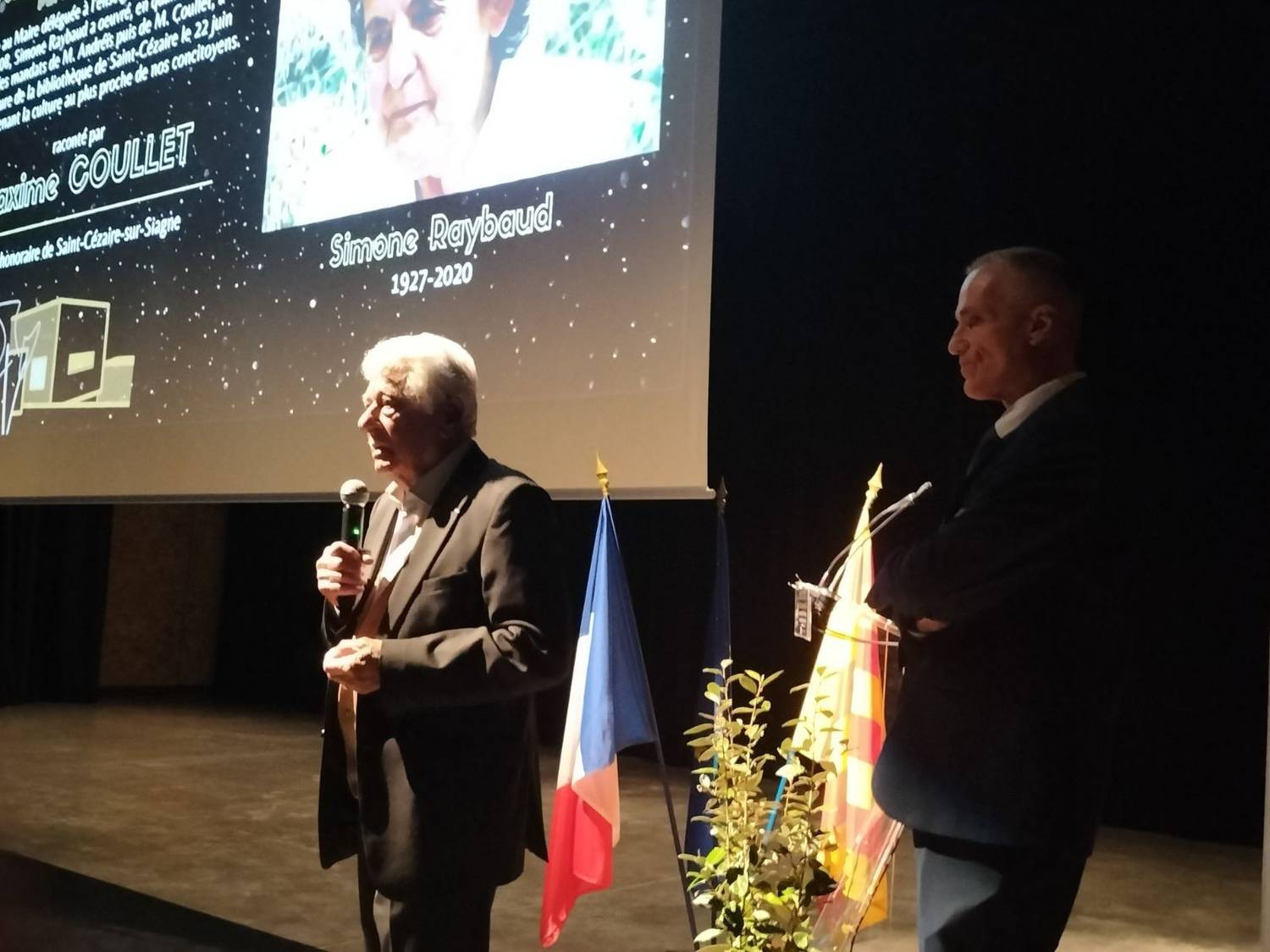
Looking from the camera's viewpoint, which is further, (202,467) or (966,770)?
(202,467)

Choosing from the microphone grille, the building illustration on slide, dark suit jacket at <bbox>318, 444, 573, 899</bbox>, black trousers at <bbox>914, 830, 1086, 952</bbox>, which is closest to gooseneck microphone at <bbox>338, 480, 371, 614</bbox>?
the microphone grille

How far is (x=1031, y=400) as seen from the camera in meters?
1.59

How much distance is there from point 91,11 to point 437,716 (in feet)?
12.2

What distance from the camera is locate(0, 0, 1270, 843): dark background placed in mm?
4633

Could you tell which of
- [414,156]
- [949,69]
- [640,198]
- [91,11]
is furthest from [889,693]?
[91,11]

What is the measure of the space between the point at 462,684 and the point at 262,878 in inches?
104

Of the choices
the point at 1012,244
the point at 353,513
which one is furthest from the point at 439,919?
the point at 1012,244

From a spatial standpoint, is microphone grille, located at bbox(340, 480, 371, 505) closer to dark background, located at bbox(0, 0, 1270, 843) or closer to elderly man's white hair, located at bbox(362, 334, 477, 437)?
elderly man's white hair, located at bbox(362, 334, 477, 437)

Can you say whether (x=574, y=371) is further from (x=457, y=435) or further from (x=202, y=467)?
(x=202, y=467)

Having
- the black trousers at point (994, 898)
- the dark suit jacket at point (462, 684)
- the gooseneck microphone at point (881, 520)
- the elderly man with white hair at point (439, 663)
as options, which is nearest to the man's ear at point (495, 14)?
the elderly man with white hair at point (439, 663)

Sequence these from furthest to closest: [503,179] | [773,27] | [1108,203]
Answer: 1. [773,27]
2. [1108,203]
3. [503,179]

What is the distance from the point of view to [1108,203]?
477 centimetres

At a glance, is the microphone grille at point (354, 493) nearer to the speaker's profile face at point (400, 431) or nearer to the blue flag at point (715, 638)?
the speaker's profile face at point (400, 431)

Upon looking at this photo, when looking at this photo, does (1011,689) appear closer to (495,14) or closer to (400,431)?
(400,431)
